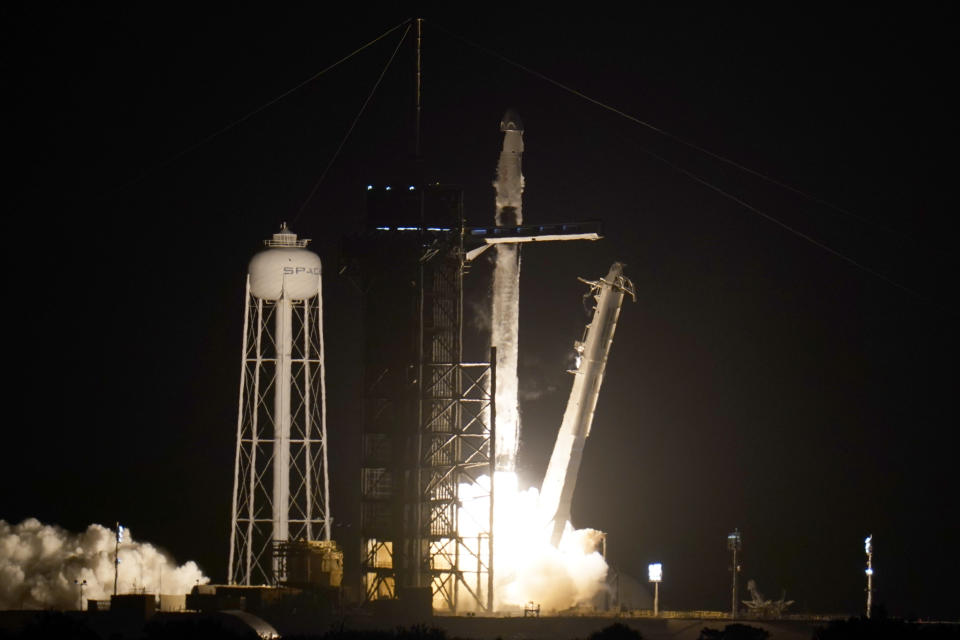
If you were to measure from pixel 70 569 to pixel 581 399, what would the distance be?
54.8 ft

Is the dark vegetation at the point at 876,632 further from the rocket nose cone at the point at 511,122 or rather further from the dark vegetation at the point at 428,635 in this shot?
the rocket nose cone at the point at 511,122

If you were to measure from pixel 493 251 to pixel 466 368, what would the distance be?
5809mm

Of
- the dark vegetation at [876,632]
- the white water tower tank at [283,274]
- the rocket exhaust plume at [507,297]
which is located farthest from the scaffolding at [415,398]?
the dark vegetation at [876,632]

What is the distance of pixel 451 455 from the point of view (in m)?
64.4

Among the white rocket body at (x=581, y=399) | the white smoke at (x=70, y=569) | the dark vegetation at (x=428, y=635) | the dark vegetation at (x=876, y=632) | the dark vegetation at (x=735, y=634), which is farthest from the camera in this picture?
the white smoke at (x=70, y=569)

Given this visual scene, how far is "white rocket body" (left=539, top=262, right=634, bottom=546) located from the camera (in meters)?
64.4

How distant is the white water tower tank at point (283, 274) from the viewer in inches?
2594

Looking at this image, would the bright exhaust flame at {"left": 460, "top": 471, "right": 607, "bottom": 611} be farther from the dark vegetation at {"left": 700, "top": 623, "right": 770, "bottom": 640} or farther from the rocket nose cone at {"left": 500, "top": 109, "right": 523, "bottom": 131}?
the dark vegetation at {"left": 700, "top": 623, "right": 770, "bottom": 640}

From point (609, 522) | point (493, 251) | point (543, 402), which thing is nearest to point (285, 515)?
point (493, 251)

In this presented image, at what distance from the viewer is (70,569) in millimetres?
68125

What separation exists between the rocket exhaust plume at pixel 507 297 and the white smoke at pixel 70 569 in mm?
11343

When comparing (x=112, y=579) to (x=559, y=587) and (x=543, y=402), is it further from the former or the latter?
(x=543, y=402)

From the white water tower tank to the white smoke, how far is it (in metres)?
9.72

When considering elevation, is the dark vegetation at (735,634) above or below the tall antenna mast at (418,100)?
below
